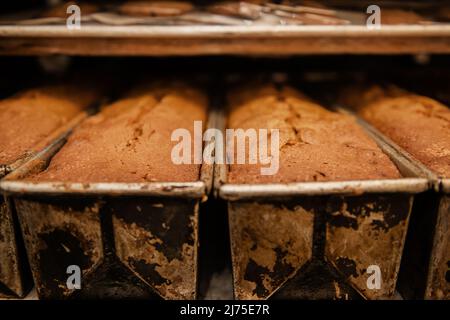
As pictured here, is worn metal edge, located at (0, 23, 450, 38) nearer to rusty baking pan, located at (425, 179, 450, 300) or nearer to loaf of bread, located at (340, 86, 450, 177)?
loaf of bread, located at (340, 86, 450, 177)

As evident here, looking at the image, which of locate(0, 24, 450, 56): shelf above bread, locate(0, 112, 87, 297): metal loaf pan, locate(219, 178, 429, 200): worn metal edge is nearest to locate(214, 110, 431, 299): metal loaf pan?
locate(219, 178, 429, 200): worn metal edge

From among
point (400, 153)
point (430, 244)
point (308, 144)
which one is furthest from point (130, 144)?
point (430, 244)

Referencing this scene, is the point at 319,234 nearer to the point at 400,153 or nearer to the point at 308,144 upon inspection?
the point at 308,144

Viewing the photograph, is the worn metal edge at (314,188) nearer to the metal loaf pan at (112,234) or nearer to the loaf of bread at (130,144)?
the metal loaf pan at (112,234)

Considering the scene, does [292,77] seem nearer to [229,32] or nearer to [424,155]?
[229,32]

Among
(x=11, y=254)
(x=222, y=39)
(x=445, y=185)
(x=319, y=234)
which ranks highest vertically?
(x=222, y=39)

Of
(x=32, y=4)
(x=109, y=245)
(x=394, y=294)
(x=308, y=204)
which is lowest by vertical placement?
(x=394, y=294)

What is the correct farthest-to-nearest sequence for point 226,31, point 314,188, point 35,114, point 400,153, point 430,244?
point 35,114 → point 226,31 → point 400,153 → point 430,244 → point 314,188

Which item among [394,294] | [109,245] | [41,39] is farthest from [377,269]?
[41,39]
